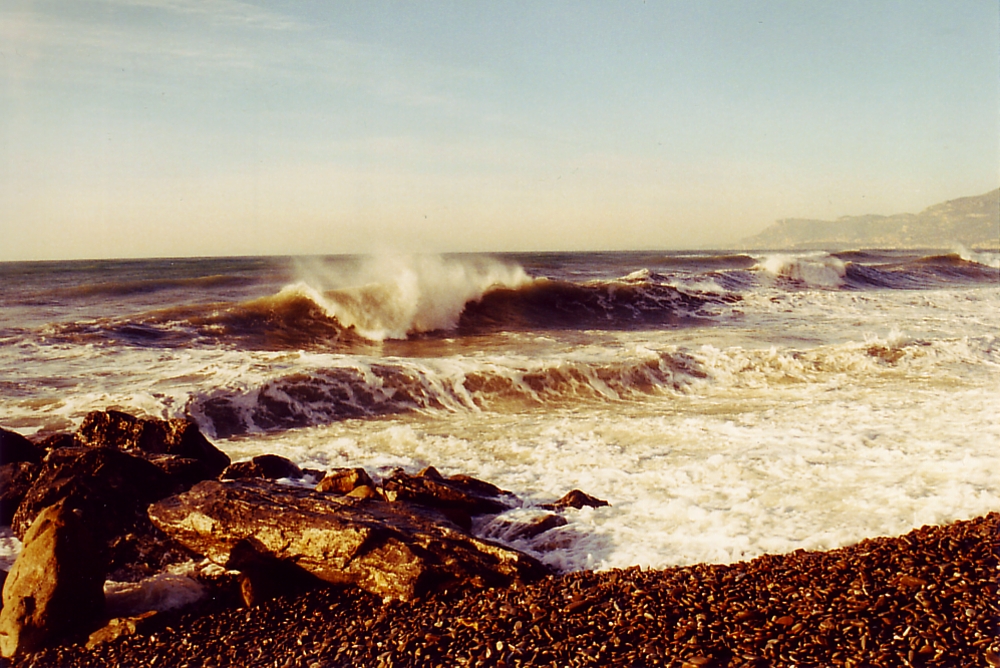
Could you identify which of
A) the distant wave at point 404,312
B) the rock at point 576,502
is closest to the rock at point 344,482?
the rock at point 576,502

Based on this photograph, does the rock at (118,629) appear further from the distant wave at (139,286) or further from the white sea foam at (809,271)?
the white sea foam at (809,271)

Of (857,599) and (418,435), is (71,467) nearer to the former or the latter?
(418,435)

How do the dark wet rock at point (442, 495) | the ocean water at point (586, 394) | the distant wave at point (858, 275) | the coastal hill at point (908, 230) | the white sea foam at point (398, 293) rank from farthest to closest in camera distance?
the coastal hill at point (908, 230) → the distant wave at point (858, 275) → the white sea foam at point (398, 293) → the dark wet rock at point (442, 495) → the ocean water at point (586, 394)

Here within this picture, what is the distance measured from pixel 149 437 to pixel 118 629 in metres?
3.24

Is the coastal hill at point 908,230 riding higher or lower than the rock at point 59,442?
higher

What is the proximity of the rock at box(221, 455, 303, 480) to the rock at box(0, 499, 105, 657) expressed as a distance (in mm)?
2008

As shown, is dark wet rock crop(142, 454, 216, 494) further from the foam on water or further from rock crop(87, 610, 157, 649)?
rock crop(87, 610, 157, 649)

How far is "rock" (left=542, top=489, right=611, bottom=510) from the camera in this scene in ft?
22.2

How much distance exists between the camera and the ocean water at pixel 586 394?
21.3 feet

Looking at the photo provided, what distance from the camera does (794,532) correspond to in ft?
19.1

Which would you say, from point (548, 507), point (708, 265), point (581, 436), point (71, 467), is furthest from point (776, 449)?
point (708, 265)

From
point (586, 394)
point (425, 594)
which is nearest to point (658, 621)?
point (425, 594)

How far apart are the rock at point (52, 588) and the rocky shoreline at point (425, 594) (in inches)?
0.6

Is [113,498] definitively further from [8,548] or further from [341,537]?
[341,537]
